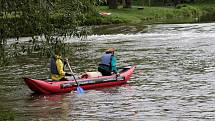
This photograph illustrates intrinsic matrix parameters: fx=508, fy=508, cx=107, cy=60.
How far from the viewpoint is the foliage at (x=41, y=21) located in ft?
33.2

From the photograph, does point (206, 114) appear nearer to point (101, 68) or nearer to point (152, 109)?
point (152, 109)

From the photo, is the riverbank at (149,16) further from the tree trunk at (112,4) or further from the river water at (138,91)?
the river water at (138,91)

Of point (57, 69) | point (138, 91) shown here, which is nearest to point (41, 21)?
point (57, 69)

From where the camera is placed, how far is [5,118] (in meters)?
12.1

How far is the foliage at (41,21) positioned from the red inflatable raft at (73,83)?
21.0ft

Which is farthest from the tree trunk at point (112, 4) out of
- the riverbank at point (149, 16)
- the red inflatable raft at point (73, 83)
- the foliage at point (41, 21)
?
the foliage at point (41, 21)

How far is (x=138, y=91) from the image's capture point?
18.6 m

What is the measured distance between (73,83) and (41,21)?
8.03 m

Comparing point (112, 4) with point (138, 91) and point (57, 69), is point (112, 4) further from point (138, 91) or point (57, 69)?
point (57, 69)

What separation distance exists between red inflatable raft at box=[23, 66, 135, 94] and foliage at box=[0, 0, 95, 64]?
21.0ft

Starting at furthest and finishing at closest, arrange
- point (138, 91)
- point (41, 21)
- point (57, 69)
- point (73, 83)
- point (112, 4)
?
point (112, 4)
point (138, 91)
point (73, 83)
point (57, 69)
point (41, 21)

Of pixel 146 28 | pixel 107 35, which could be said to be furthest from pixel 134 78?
pixel 146 28

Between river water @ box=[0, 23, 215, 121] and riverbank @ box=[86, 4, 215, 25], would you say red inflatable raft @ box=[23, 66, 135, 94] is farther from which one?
riverbank @ box=[86, 4, 215, 25]

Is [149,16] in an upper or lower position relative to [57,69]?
lower
